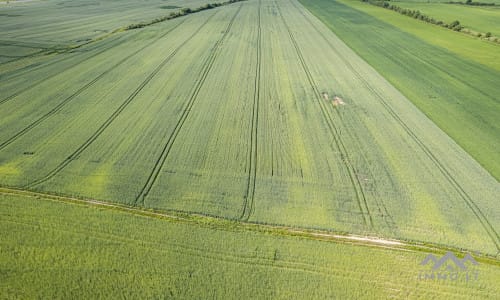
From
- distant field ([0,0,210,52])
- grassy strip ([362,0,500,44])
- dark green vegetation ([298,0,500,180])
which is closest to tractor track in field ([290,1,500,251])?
dark green vegetation ([298,0,500,180])

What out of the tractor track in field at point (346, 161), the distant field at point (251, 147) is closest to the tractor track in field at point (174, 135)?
the distant field at point (251, 147)

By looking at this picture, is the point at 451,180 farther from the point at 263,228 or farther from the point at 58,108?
the point at 58,108

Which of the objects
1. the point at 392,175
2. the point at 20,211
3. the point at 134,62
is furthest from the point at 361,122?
the point at 134,62

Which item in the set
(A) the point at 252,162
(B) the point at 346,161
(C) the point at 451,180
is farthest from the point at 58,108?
(C) the point at 451,180

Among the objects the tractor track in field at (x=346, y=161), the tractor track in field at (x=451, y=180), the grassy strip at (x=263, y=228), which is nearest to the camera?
the grassy strip at (x=263, y=228)

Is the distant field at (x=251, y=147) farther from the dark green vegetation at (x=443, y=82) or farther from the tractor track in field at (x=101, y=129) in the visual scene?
the dark green vegetation at (x=443, y=82)

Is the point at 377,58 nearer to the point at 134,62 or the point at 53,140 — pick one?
the point at 134,62
